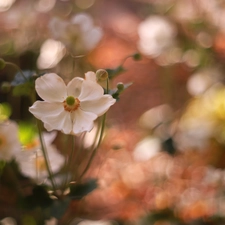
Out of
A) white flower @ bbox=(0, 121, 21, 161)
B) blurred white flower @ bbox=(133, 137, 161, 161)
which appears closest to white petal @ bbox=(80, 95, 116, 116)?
white flower @ bbox=(0, 121, 21, 161)

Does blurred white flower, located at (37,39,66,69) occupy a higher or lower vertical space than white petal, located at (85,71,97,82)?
lower

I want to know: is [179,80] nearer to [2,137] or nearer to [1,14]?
[1,14]

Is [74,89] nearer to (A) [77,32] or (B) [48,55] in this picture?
(A) [77,32]

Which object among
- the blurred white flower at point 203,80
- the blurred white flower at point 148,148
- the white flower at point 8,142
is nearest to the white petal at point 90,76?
the white flower at point 8,142

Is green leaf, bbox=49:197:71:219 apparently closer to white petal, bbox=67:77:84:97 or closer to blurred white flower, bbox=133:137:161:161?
white petal, bbox=67:77:84:97

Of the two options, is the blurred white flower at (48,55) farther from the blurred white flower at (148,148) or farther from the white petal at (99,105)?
the white petal at (99,105)

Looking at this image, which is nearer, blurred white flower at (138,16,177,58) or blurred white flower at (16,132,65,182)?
blurred white flower at (16,132,65,182)

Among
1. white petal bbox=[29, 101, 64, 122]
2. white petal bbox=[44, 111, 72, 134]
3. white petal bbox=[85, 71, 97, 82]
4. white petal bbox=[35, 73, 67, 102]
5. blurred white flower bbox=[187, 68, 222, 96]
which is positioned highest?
white petal bbox=[85, 71, 97, 82]

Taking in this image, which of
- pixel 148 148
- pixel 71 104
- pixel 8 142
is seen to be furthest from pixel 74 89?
pixel 148 148
